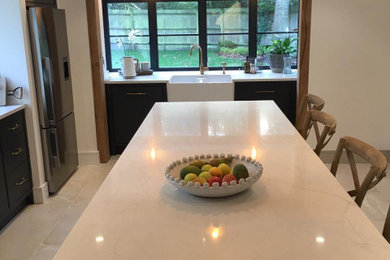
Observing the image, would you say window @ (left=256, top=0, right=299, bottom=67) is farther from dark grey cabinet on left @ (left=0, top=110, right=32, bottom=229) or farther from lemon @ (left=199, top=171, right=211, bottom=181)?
lemon @ (left=199, top=171, right=211, bottom=181)

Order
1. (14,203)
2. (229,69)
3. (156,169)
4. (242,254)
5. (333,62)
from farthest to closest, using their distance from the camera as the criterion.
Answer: (229,69), (333,62), (14,203), (156,169), (242,254)

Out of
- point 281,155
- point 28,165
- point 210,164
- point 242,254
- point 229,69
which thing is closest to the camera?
point 242,254

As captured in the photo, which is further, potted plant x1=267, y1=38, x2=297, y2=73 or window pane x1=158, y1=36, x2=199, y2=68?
window pane x1=158, y1=36, x2=199, y2=68

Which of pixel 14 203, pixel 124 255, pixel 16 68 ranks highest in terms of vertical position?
pixel 16 68

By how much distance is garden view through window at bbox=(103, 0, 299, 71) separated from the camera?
5.22 metres

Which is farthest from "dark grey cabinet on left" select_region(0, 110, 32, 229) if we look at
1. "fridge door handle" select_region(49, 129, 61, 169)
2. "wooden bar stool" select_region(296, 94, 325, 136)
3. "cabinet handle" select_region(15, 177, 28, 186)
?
→ "wooden bar stool" select_region(296, 94, 325, 136)

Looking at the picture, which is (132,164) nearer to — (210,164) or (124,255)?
(210,164)

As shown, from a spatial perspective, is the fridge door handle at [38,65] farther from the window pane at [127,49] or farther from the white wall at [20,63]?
the window pane at [127,49]

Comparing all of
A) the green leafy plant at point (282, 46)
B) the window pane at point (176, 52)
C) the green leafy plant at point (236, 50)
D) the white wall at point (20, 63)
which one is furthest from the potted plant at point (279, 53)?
the white wall at point (20, 63)

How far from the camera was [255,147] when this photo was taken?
7.20 ft

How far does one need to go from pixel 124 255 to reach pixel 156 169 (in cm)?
72

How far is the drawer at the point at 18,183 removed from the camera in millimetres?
3377

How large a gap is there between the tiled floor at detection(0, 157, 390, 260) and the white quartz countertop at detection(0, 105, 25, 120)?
83 cm

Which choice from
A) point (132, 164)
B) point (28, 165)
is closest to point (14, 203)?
point (28, 165)
